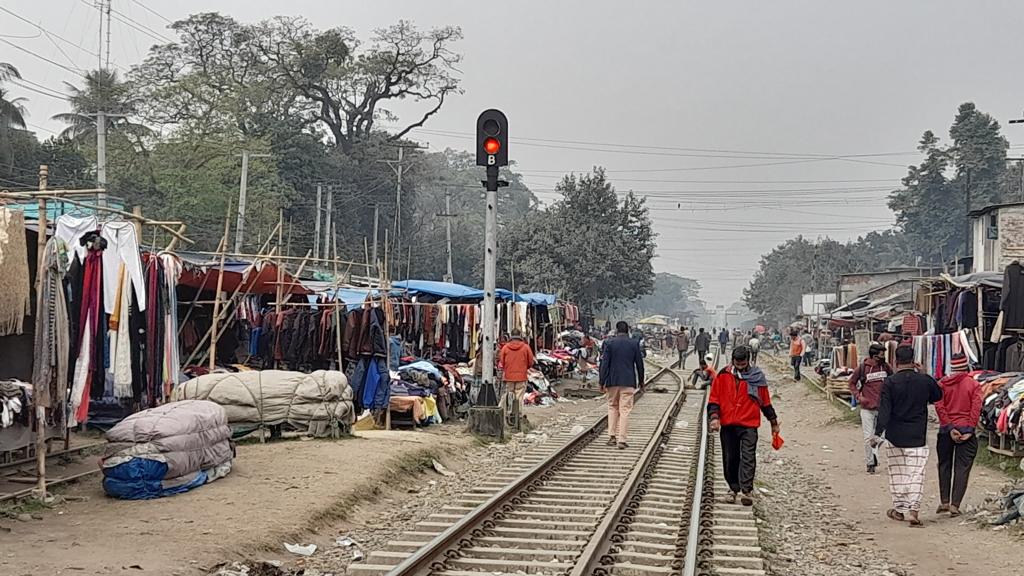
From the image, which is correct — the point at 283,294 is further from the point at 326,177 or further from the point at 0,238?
the point at 326,177

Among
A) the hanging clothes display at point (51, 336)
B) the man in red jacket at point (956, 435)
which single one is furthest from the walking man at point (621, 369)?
the hanging clothes display at point (51, 336)

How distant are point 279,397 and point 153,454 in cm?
414

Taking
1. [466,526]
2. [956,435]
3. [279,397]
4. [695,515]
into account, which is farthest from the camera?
[279,397]

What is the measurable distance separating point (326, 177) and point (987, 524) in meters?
49.1

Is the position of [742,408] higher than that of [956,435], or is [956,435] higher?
[742,408]

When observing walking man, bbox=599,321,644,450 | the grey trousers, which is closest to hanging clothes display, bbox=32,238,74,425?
walking man, bbox=599,321,644,450

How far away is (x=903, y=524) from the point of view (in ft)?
34.5

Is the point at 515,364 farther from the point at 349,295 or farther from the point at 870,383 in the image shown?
the point at 870,383

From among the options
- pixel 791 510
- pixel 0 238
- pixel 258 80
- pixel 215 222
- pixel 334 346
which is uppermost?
pixel 258 80

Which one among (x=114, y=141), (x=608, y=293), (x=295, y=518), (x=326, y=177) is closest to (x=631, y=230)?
(x=608, y=293)

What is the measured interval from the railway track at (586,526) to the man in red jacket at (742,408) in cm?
49

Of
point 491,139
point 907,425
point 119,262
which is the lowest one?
point 907,425

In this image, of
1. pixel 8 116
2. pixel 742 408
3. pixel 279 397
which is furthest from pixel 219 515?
pixel 8 116

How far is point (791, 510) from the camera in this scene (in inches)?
454
